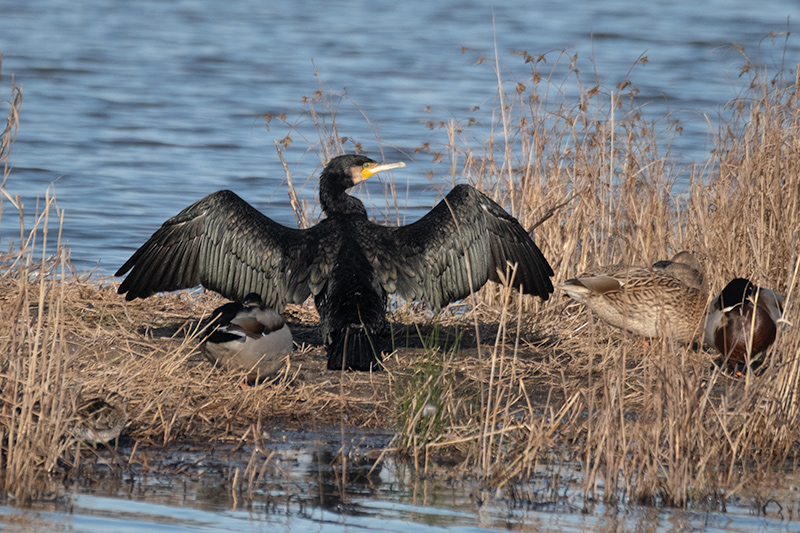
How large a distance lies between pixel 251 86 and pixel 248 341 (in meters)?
15.0

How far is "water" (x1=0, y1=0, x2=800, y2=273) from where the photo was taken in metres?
13.1

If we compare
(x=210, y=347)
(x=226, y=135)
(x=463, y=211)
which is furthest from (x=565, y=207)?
(x=226, y=135)

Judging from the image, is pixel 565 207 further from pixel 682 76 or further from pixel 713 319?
pixel 682 76

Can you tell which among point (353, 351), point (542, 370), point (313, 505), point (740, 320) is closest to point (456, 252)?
point (542, 370)

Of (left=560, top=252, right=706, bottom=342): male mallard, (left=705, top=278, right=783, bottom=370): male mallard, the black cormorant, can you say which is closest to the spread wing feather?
the black cormorant

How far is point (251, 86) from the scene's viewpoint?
2052 cm

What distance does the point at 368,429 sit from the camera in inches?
225

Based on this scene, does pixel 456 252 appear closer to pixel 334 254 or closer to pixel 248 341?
pixel 334 254

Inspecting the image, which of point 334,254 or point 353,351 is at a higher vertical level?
point 334,254

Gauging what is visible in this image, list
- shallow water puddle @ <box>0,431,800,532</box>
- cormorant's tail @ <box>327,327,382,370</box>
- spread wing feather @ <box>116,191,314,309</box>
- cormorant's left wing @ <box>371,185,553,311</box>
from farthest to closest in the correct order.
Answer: cormorant's left wing @ <box>371,185,553,311</box> → spread wing feather @ <box>116,191,314,309</box> → cormorant's tail @ <box>327,327,382,370</box> → shallow water puddle @ <box>0,431,800,532</box>

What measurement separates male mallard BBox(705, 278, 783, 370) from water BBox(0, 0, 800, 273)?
205cm

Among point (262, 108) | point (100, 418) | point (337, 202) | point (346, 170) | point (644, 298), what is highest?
point (262, 108)

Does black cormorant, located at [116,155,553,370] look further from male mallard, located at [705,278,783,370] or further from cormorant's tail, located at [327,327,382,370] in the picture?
male mallard, located at [705,278,783,370]

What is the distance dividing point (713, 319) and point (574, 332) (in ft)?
3.25
